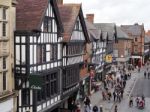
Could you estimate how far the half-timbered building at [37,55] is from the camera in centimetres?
2775

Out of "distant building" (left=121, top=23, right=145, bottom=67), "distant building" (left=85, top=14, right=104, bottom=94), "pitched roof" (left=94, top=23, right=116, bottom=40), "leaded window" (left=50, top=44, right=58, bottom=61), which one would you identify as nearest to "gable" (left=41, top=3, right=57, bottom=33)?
"leaded window" (left=50, top=44, right=58, bottom=61)

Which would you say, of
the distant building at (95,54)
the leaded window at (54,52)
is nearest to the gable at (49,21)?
the leaded window at (54,52)

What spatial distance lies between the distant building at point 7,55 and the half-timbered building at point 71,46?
991cm

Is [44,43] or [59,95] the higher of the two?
[44,43]

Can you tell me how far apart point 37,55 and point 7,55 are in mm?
3644

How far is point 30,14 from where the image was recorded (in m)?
29.4

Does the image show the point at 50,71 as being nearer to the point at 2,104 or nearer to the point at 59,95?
the point at 59,95

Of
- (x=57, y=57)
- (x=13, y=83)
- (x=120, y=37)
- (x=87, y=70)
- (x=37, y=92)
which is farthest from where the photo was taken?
(x=120, y=37)

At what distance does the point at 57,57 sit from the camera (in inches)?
1374

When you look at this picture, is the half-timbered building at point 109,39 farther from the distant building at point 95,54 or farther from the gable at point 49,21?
the gable at point 49,21

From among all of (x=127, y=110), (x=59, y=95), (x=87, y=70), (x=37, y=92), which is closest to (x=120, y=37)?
(x=87, y=70)

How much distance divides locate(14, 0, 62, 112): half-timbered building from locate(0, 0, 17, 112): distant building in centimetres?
68

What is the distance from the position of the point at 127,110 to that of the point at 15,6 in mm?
21094

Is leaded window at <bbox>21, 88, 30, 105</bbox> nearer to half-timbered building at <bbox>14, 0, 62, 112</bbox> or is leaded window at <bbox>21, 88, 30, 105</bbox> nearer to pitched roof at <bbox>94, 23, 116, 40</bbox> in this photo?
half-timbered building at <bbox>14, 0, 62, 112</bbox>
